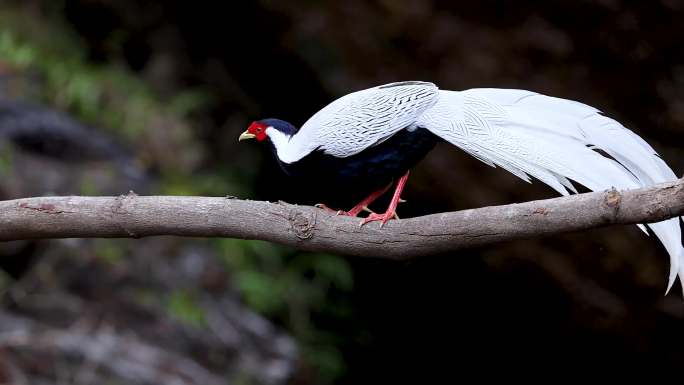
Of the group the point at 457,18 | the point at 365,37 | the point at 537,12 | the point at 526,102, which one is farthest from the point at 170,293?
the point at 526,102

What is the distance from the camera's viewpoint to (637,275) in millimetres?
3926

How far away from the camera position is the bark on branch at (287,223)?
185 centimetres

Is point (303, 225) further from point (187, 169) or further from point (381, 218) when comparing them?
point (187, 169)

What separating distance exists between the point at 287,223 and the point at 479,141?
0.47m

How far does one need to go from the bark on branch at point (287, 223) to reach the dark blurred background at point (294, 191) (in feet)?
6.00

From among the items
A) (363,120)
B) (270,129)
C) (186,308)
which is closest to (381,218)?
(363,120)

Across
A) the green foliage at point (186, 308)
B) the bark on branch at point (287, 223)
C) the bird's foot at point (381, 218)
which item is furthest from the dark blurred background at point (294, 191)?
the bird's foot at point (381, 218)

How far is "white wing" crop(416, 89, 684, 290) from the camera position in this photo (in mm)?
1920

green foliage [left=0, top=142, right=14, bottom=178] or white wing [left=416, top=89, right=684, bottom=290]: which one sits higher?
green foliage [left=0, top=142, right=14, bottom=178]

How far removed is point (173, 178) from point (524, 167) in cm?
319

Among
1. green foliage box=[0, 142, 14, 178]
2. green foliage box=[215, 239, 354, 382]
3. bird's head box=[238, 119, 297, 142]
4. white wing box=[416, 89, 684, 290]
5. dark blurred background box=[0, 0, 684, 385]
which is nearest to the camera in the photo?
white wing box=[416, 89, 684, 290]

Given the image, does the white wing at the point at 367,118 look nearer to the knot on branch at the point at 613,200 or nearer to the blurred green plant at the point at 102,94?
the knot on branch at the point at 613,200

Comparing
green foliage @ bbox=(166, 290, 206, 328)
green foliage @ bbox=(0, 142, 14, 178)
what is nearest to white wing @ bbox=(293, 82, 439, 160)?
green foliage @ bbox=(166, 290, 206, 328)

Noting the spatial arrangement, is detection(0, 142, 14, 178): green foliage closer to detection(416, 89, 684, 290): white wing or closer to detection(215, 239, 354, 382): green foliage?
detection(215, 239, 354, 382): green foliage
